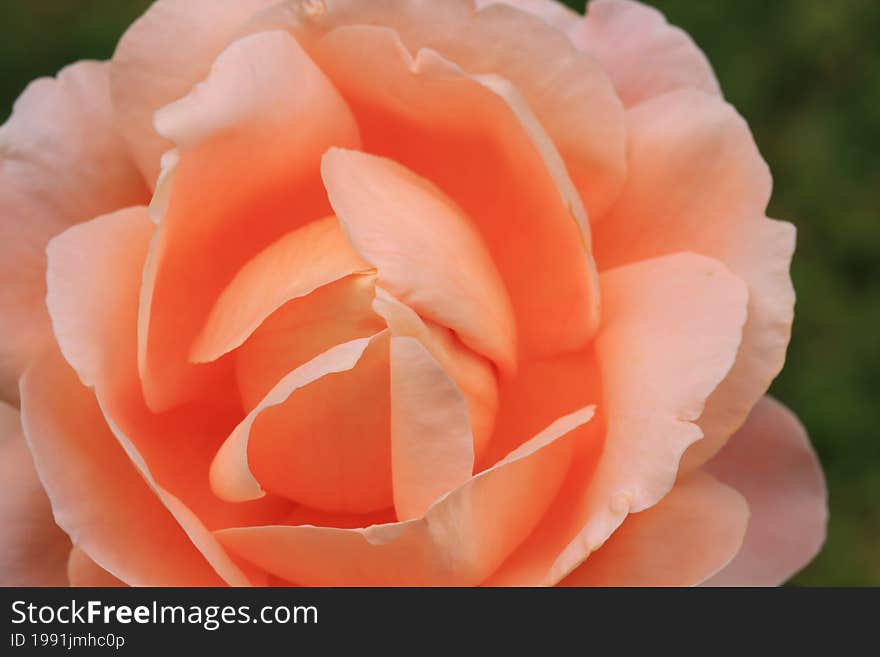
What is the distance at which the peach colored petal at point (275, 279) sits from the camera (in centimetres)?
93

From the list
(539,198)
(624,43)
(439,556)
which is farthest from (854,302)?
(439,556)

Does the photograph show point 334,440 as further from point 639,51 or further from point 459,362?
point 639,51

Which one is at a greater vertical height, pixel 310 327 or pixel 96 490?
pixel 310 327

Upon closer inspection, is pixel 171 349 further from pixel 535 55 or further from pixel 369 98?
pixel 535 55

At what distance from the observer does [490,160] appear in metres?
1.06

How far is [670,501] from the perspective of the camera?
104 cm

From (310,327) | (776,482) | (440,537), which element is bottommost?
(776,482)

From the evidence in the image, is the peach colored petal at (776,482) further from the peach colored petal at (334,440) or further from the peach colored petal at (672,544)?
the peach colored petal at (334,440)

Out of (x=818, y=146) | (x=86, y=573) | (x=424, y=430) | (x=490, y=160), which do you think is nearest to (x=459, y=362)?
(x=424, y=430)

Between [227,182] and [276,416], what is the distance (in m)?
0.20

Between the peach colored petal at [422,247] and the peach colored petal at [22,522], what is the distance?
36cm

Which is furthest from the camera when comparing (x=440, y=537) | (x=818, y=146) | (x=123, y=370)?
(x=818, y=146)

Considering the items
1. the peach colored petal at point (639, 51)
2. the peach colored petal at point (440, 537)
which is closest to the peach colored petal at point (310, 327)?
the peach colored petal at point (440, 537)
